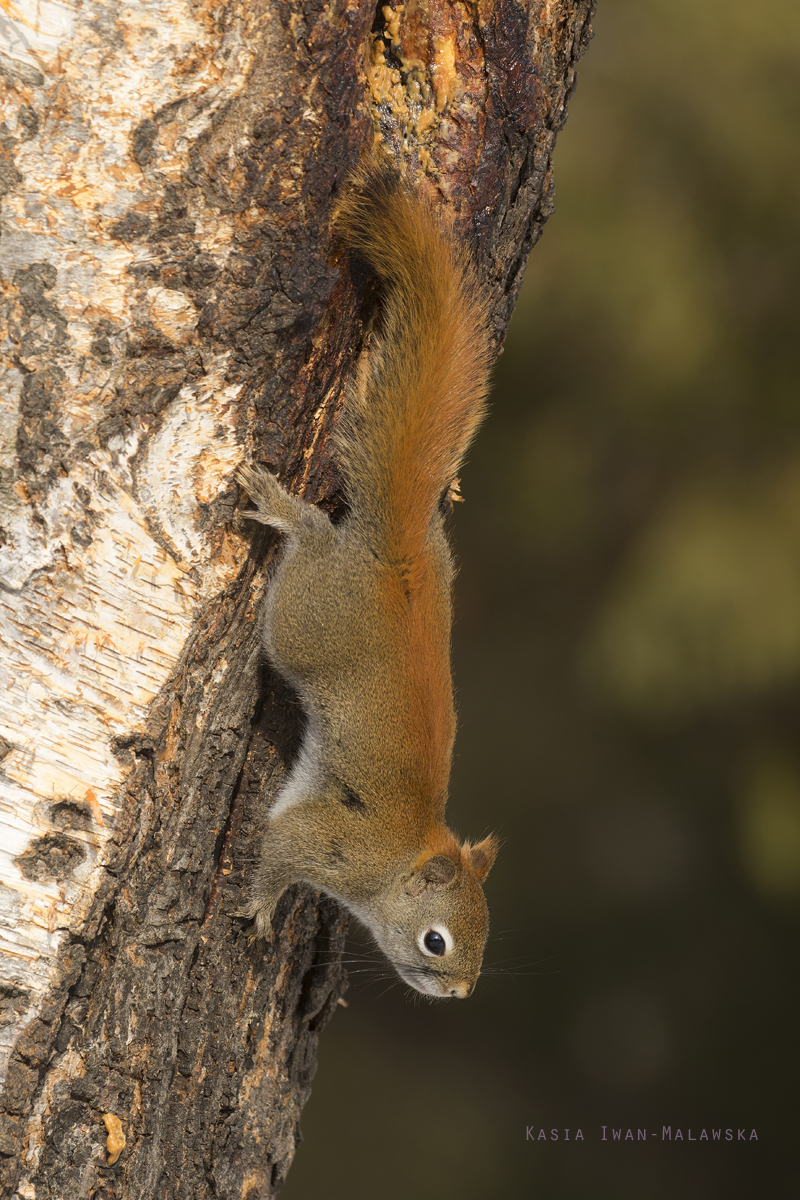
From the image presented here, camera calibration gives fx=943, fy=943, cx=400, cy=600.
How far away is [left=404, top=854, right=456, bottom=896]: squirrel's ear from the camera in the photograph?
4.45ft

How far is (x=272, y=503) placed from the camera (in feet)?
3.43

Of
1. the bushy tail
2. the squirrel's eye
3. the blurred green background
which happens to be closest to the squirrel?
the bushy tail

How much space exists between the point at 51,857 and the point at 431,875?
1.95 ft

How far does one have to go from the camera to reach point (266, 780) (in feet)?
3.90

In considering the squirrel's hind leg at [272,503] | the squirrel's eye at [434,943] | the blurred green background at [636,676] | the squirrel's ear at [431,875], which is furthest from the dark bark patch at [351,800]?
the blurred green background at [636,676]

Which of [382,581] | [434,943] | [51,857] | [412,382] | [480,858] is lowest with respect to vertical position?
[51,857]

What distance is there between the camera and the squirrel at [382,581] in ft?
3.55

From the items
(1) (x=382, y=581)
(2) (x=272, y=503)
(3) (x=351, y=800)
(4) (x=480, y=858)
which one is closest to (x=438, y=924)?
(4) (x=480, y=858)

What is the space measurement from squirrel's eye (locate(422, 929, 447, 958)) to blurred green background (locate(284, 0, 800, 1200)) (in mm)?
699

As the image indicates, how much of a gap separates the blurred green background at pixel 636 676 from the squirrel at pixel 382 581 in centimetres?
95

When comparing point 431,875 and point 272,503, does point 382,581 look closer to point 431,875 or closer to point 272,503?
Answer: point 272,503

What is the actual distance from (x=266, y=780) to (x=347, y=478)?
39cm

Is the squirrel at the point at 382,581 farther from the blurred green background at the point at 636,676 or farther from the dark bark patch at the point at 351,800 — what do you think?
the blurred green background at the point at 636,676

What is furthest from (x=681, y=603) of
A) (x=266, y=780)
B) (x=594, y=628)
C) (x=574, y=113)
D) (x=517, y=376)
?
(x=266, y=780)
